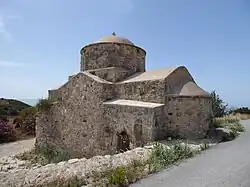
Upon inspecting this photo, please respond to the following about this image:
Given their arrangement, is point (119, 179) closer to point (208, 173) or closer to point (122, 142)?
point (208, 173)

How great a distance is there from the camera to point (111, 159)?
6.82 m

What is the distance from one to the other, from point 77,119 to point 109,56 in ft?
14.1

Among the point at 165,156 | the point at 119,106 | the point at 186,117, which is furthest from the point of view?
the point at 119,106

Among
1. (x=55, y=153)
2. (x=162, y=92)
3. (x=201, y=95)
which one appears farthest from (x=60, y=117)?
(x=201, y=95)

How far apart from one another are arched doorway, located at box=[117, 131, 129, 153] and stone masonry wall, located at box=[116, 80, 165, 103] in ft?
5.99

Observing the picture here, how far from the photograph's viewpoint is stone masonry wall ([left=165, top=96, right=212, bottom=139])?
368 inches

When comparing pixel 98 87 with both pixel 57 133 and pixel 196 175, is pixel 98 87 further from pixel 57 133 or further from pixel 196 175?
pixel 196 175

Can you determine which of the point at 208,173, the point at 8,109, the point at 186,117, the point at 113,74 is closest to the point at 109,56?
the point at 113,74

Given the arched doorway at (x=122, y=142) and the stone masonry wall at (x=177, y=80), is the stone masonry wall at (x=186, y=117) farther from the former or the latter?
the arched doorway at (x=122, y=142)

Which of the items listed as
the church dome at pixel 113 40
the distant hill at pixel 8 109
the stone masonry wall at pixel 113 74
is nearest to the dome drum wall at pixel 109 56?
the church dome at pixel 113 40

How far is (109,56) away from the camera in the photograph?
13.7 meters

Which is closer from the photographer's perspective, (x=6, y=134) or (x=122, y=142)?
(x=122, y=142)

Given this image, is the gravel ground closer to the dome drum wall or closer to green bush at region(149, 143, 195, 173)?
green bush at region(149, 143, 195, 173)

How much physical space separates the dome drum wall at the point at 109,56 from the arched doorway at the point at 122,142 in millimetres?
5155
